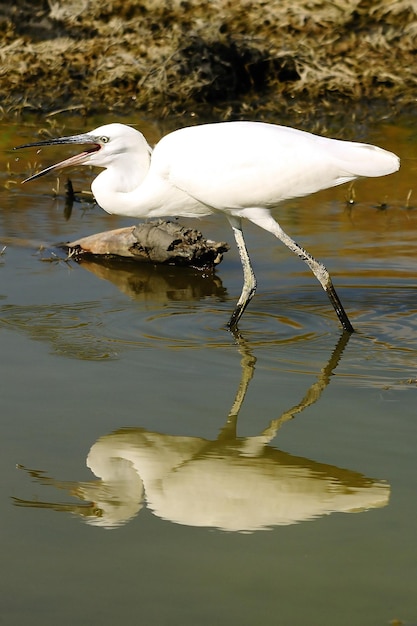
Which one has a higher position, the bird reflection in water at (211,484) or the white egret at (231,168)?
the white egret at (231,168)

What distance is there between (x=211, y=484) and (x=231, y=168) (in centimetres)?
237

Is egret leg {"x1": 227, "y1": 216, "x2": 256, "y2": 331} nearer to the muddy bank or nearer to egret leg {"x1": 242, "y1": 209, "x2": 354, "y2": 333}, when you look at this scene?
egret leg {"x1": 242, "y1": 209, "x2": 354, "y2": 333}

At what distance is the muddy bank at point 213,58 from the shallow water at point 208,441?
4717 millimetres

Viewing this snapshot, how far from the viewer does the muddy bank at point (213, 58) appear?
40.2 ft

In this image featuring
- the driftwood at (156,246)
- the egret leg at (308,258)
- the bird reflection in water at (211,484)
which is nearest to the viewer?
the bird reflection in water at (211,484)

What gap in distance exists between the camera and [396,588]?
3354 millimetres

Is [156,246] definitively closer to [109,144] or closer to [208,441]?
[109,144]

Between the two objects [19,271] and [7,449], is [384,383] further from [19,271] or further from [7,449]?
[19,271]

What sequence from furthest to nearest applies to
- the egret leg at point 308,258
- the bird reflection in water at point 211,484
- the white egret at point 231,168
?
1. the egret leg at point 308,258
2. the white egret at point 231,168
3. the bird reflection in water at point 211,484

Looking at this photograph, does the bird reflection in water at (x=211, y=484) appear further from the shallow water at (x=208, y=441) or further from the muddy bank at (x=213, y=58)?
the muddy bank at (x=213, y=58)

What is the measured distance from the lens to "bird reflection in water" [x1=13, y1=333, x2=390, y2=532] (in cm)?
387

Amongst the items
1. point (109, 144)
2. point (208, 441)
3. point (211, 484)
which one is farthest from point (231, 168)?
point (211, 484)

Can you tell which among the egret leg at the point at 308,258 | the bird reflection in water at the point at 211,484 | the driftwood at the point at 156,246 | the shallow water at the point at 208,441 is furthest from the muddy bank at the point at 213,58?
the bird reflection in water at the point at 211,484

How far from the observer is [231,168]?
6090 millimetres
